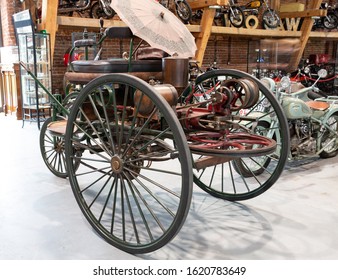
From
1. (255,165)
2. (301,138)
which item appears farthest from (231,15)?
(255,165)

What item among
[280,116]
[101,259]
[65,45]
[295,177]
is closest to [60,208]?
[101,259]

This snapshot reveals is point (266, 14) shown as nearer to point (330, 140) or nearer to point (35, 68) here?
point (35, 68)

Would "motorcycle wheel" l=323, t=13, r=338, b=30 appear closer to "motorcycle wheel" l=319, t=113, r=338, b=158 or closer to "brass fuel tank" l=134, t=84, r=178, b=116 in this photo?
"motorcycle wheel" l=319, t=113, r=338, b=158

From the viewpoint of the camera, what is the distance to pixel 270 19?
37.8 feet

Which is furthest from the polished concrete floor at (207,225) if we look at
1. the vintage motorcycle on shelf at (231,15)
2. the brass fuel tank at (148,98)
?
the vintage motorcycle on shelf at (231,15)

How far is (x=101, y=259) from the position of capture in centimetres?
239

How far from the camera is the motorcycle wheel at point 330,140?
15.7ft

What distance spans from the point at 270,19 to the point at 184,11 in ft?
11.9

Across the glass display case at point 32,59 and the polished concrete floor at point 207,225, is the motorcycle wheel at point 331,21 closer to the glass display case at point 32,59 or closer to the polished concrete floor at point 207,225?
the glass display case at point 32,59

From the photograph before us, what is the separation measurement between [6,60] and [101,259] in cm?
701

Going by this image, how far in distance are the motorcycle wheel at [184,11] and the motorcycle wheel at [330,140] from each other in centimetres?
523

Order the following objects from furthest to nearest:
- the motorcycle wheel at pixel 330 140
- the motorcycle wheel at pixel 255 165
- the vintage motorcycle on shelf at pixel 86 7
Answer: the vintage motorcycle on shelf at pixel 86 7 < the motorcycle wheel at pixel 330 140 < the motorcycle wheel at pixel 255 165

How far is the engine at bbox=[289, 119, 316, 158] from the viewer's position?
4.38m

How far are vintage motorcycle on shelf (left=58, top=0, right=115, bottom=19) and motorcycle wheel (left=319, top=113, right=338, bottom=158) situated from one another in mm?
5248
